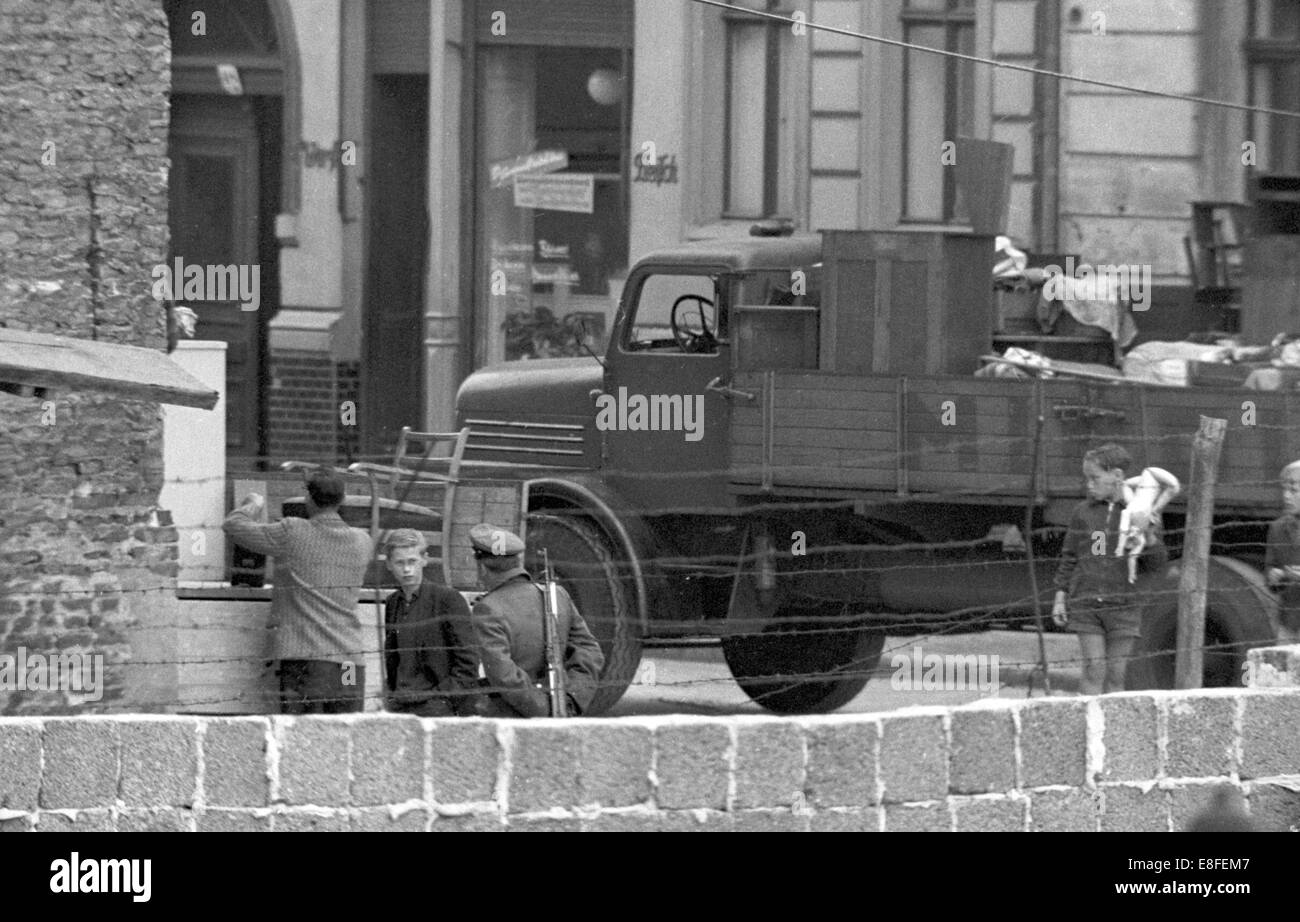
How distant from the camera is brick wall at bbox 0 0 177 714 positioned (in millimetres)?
8789

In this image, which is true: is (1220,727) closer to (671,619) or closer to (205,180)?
(671,619)

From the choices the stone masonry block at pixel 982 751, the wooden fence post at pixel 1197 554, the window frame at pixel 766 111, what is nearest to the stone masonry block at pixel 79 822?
the stone masonry block at pixel 982 751

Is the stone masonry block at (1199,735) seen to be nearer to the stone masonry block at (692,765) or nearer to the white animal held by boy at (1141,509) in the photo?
the stone masonry block at (692,765)

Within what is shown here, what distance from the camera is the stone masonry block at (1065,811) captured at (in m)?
7.09

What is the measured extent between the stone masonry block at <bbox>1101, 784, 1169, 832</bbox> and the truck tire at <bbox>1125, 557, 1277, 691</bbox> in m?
2.60

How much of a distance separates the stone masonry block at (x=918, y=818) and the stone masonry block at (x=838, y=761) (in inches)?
4.6

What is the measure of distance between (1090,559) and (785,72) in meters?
7.30

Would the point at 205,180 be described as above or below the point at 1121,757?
above

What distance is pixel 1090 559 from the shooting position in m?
9.76

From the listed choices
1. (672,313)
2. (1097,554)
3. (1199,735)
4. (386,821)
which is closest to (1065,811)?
(1199,735)

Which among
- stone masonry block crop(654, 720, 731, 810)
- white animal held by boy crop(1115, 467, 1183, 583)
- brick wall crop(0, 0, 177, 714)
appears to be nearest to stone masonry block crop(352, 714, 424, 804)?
stone masonry block crop(654, 720, 731, 810)

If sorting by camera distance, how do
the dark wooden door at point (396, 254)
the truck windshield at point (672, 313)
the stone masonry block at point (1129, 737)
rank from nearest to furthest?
the stone masonry block at point (1129, 737) → the truck windshield at point (672, 313) → the dark wooden door at point (396, 254)
